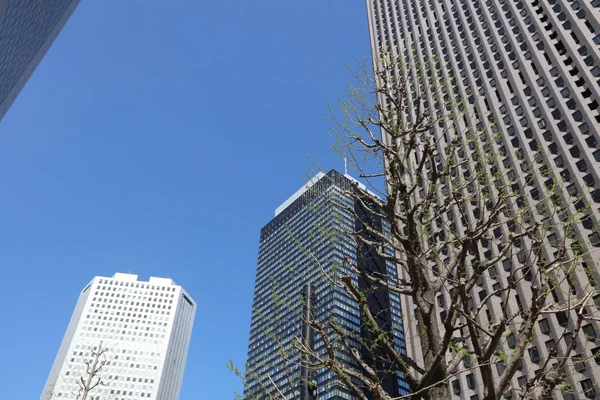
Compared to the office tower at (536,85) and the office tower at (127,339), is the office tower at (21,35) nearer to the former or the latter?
the office tower at (536,85)

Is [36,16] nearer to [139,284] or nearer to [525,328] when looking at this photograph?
[525,328]

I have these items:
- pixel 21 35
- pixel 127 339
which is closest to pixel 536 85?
pixel 21 35

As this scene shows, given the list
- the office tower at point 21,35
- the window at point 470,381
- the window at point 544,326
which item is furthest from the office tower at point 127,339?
the window at point 544,326

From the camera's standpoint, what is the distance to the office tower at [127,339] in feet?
424

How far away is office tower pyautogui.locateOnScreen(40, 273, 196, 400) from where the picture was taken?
12938 centimetres

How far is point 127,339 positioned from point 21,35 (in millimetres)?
118738

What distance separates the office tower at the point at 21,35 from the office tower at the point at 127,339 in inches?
3982

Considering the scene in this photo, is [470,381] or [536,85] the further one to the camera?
[536,85]

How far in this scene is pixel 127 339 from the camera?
136 m

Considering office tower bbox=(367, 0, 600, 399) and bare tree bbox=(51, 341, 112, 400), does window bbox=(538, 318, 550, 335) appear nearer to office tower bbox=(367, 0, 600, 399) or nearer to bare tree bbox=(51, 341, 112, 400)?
office tower bbox=(367, 0, 600, 399)

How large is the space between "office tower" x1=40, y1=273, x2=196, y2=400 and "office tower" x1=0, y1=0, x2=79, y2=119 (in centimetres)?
10113

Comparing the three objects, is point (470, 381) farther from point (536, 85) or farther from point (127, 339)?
point (127, 339)

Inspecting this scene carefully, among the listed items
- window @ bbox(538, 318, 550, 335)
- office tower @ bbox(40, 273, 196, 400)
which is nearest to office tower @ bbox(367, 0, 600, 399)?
window @ bbox(538, 318, 550, 335)

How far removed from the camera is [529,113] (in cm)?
4678
